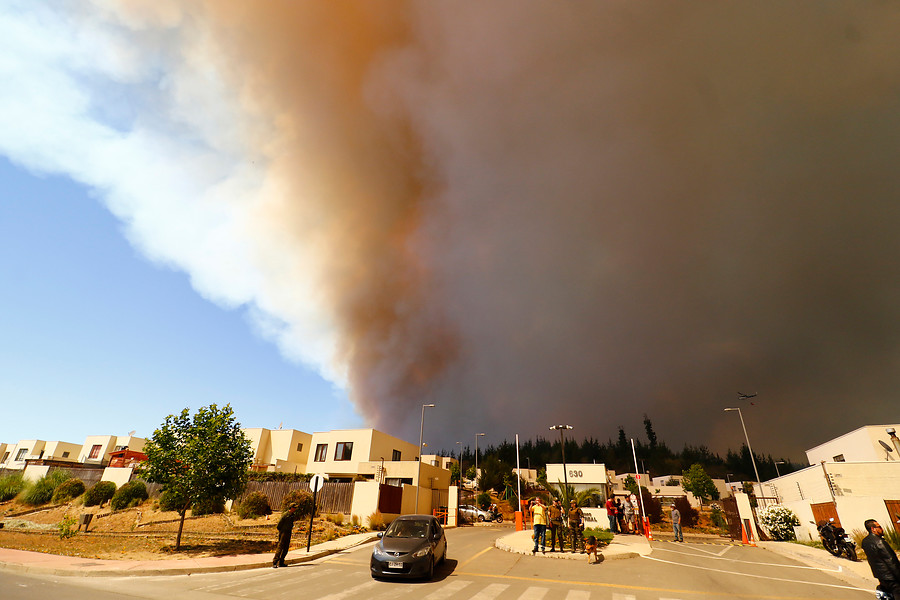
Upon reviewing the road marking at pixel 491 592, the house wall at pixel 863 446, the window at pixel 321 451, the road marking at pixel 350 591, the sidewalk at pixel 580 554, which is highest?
the house wall at pixel 863 446

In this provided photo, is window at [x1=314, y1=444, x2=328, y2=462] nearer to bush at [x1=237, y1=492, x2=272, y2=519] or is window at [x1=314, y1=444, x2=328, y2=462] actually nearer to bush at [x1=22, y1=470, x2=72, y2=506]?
bush at [x1=237, y1=492, x2=272, y2=519]

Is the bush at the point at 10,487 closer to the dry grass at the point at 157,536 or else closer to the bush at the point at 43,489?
the bush at the point at 43,489

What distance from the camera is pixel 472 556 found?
628 inches

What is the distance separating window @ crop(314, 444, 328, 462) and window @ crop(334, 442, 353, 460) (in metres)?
1.64

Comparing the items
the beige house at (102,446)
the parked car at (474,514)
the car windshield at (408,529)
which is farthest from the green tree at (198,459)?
the beige house at (102,446)

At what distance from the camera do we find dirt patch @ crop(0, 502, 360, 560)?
594 inches

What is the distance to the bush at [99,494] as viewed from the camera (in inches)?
1356

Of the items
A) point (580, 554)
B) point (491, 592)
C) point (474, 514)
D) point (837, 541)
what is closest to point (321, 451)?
point (474, 514)

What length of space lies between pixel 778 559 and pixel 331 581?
19660 millimetres

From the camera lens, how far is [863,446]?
3541 cm

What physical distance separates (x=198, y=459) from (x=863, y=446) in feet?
170

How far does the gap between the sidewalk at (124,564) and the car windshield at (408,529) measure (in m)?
3.95

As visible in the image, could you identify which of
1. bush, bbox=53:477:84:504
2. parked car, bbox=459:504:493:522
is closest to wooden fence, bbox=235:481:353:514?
parked car, bbox=459:504:493:522

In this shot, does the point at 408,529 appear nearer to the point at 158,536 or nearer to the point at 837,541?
the point at 158,536
